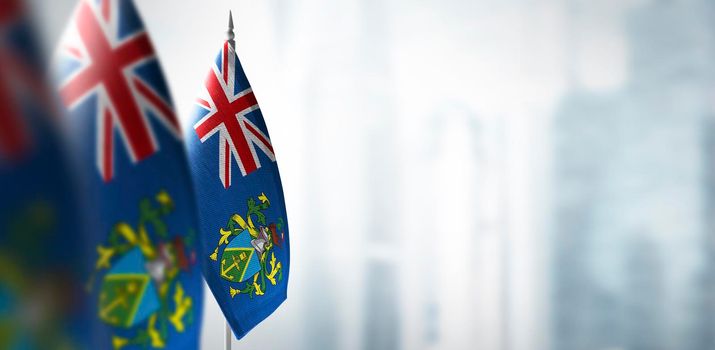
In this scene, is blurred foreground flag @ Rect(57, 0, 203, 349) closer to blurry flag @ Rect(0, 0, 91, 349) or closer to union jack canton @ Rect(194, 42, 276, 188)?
blurry flag @ Rect(0, 0, 91, 349)

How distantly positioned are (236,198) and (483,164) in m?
1.11

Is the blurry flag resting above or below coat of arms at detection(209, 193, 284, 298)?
above

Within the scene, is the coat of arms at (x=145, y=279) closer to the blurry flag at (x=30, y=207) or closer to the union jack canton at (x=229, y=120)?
the blurry flag at (x=30, y=207)

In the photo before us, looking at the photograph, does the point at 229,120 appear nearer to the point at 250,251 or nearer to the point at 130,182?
the point at 250,251

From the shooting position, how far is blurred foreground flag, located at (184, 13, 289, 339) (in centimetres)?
81

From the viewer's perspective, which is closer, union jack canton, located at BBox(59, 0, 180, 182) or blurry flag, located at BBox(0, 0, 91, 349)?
blurry flag, located at BBox(0, 0, 91, 349)

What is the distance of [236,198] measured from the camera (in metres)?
0.84

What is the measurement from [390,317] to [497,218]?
1.54 ft

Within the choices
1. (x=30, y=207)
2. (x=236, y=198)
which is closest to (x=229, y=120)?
(x=236, y=198)

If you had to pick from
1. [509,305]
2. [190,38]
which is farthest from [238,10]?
[509,305]

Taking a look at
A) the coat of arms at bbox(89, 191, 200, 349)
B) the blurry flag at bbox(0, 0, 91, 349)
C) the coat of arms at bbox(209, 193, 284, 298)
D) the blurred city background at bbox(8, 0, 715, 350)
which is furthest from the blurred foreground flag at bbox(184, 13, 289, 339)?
the blurred city background at bbox(8, 0, 715, 350)

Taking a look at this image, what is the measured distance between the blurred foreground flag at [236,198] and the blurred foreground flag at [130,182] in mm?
271

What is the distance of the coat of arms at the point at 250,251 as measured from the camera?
82 cm

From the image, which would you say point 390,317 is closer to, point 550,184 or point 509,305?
point 509,305
